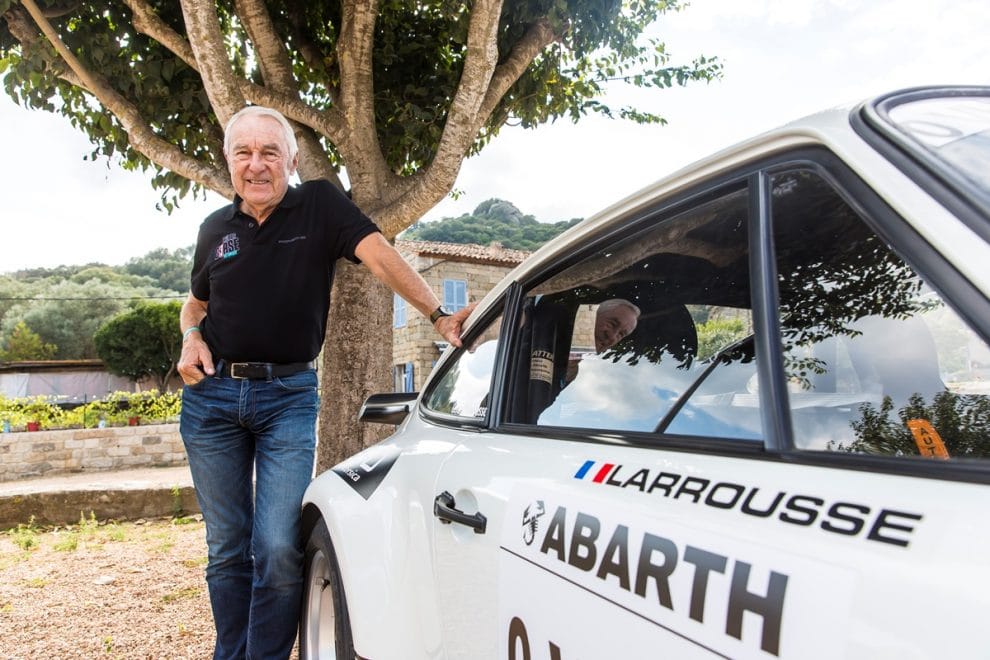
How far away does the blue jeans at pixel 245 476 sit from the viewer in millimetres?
2576

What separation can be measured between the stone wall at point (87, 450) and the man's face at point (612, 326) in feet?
49.5

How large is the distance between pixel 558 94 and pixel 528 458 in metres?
6.38

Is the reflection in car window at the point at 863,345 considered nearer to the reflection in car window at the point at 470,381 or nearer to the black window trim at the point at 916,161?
the black window trim at the point at 916,161

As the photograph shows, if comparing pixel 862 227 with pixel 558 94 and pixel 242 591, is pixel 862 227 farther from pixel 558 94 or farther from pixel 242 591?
pixel 558 94

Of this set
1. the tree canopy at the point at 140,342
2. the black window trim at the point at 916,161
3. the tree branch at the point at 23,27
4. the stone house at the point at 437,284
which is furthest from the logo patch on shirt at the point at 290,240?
the tree canopy at the point at 140,342

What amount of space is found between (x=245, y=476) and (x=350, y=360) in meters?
2.65

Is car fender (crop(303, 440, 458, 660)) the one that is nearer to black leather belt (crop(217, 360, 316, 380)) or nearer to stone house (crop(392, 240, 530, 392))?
Answer: black leather belt (crop(217, 360, 316, 380))

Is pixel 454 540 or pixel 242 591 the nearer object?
pixel 454 540

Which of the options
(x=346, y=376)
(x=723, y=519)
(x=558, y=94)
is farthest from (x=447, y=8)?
(x=723, y=519)

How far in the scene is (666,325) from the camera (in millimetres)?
1463

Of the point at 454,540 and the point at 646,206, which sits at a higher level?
the point at 646,206

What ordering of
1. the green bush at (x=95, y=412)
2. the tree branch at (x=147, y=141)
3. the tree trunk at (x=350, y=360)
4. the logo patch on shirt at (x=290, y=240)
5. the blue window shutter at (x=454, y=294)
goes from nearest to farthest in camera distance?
the logo patch on shirt at (x=290, y=240)
the tree trunk at (x=350, y=360)
the tree branch at (x=147, y=141)
the green bush at (x=95, y=412)
the blue window shutter at (x=454, y=294)

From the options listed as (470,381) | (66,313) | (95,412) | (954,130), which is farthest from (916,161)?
(66,313)

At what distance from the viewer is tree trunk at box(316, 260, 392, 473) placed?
5.42 meters
